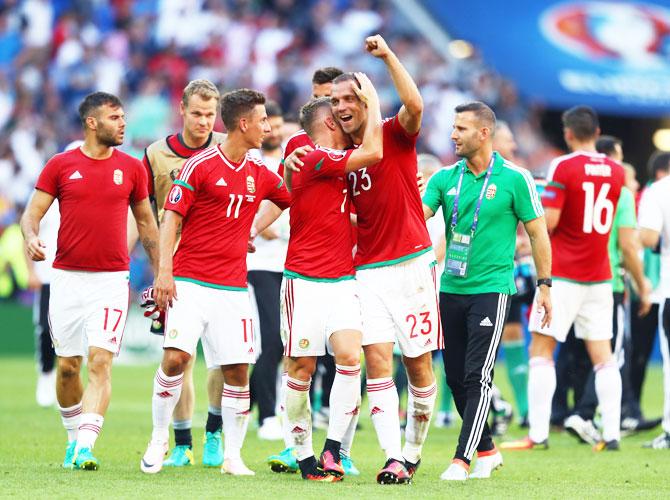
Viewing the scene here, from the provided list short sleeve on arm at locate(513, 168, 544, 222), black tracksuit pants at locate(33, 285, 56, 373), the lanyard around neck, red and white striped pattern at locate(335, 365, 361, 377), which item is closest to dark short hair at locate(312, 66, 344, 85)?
the lanyard around neck

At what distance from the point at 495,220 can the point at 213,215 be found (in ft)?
6.36

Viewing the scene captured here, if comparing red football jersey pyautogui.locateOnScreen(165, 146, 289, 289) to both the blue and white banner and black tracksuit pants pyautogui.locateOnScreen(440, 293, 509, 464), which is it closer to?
black tracksuit pants pyautogui.locateOnScreen(440, 293, 509, 464)

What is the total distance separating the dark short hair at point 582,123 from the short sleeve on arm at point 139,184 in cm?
380

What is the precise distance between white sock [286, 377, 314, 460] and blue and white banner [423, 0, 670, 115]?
17.2 meters

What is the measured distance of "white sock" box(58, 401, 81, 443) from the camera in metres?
9.95

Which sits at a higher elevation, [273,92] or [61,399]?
[273,92]

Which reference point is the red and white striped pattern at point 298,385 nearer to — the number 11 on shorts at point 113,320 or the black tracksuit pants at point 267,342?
the number 11 on shorts at point 113,320

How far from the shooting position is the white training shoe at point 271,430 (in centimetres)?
1186

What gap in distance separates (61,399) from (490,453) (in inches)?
122

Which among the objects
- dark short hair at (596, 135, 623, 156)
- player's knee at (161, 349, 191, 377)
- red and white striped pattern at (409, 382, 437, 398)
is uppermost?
dark short hair at (596, 135, 623, 156)

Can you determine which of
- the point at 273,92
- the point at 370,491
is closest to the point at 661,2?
the point at 273,92

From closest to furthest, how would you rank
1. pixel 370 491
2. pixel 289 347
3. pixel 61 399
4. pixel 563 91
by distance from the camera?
1. pixel 370 491
2. pixel 289 347
3. pixel 61 399
4. pixel 563 91

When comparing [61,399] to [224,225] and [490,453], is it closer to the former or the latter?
[224,225]

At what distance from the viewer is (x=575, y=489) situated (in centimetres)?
873
